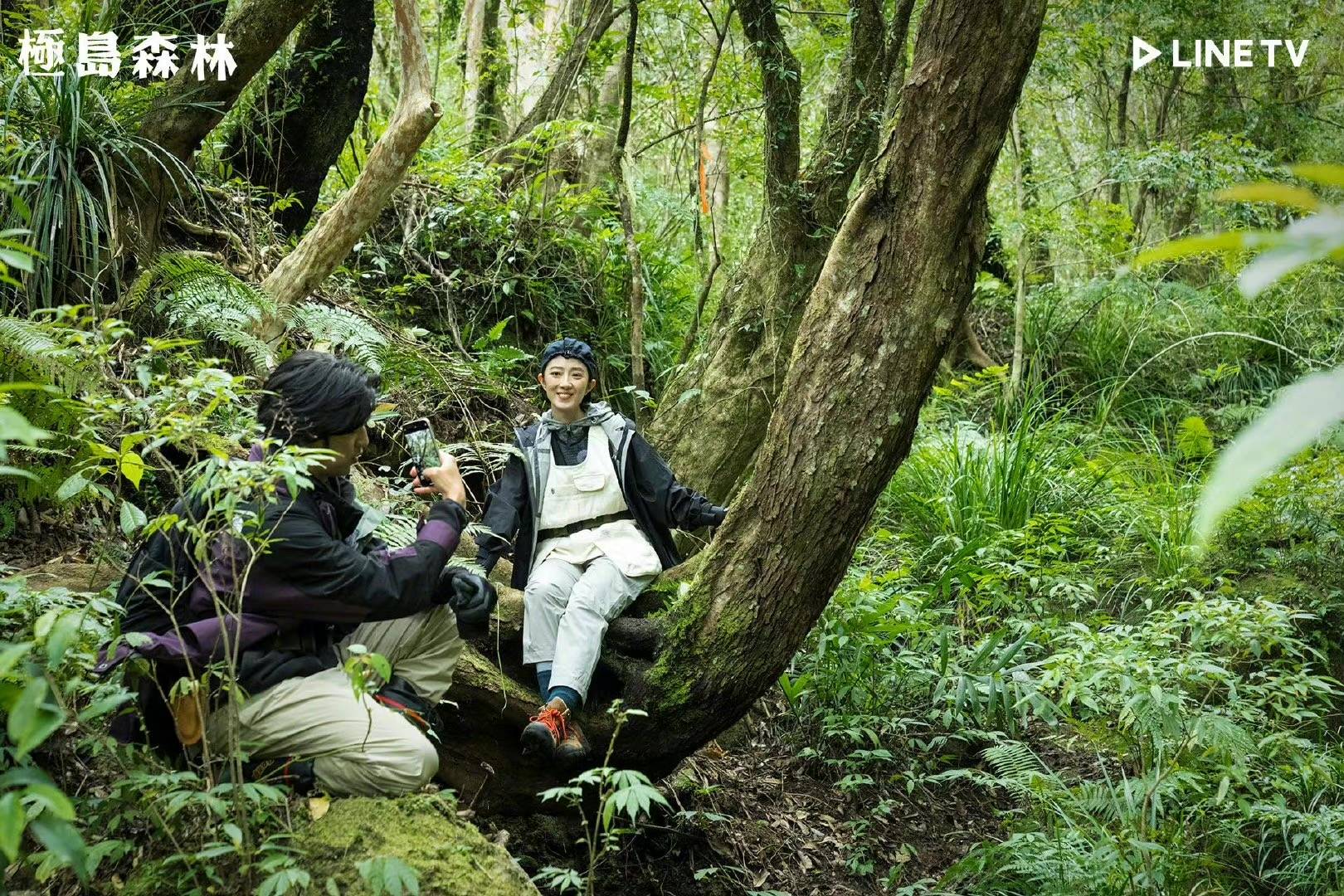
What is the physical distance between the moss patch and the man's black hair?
1066mm

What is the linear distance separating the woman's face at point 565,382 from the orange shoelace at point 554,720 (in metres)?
1.48

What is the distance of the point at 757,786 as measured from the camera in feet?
18.2

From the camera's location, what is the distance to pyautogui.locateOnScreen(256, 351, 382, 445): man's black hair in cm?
317

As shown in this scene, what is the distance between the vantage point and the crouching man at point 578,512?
14.1ft

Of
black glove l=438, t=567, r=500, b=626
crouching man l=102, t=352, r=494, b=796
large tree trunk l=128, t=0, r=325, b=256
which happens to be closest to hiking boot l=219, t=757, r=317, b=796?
crouching man l=102, t=352, r=494, b=796

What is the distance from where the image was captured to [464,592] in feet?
11.7

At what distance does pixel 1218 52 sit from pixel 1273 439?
37.0 ft

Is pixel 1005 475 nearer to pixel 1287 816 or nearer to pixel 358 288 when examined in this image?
pixel 1287 816

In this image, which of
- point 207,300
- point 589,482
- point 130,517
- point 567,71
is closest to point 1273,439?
point 130,517

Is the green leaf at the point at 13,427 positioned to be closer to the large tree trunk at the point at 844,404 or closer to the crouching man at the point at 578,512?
the large tree trunk at the point at 844,404

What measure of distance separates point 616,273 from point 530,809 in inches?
191

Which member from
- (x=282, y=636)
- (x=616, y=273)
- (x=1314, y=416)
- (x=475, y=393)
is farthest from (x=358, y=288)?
(x=1314, y=416)

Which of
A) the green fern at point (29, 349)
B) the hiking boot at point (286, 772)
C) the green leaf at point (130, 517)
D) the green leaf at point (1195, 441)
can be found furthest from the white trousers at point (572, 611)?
the green leaf at point (1195, 441)

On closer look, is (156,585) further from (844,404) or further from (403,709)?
(844,404)
